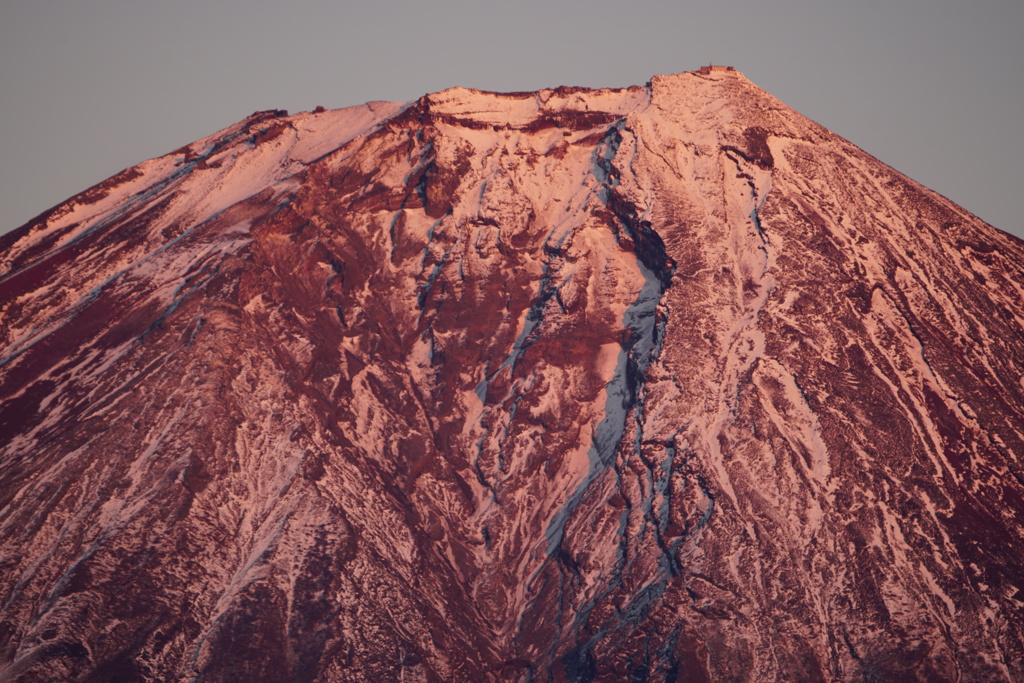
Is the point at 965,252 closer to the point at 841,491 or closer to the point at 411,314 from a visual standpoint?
the point at 841,491

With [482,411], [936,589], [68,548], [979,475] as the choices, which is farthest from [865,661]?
[68,548]

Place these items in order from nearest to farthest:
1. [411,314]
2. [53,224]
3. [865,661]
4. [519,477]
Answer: [865,661] → [519,477] → [411,314] → [53,224]

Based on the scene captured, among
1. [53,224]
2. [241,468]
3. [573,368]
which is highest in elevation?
[53,224]

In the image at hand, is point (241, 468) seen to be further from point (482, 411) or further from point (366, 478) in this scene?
point (482, 411)

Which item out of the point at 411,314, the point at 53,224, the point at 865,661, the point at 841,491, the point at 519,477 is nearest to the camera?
the point at 865,661

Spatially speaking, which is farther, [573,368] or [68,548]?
[573,368]

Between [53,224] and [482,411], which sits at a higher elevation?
[53,224]

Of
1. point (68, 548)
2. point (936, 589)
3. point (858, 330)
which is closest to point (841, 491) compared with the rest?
point (936, 589)
